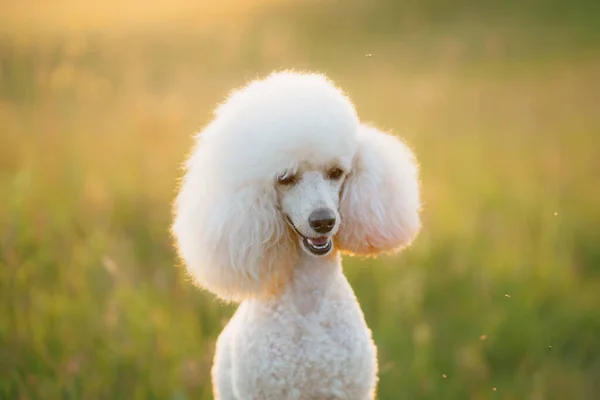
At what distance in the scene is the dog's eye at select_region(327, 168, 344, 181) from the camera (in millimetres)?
2074

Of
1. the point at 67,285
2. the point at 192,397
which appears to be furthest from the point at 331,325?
the point at 67,285

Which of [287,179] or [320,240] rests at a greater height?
[287,179]

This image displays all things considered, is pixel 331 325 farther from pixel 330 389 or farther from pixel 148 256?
pixel 148 256

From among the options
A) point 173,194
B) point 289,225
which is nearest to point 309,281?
point 289,225

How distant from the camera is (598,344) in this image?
3342 mm

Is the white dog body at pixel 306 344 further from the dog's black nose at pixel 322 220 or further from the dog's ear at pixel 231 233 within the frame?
the dog's black nose at pixel 322 220

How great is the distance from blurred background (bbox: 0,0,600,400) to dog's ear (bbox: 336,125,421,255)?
2.75ft

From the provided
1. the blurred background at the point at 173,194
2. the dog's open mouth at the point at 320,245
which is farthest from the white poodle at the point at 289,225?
the blurred background at the point at 173,194

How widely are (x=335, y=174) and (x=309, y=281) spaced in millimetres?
361

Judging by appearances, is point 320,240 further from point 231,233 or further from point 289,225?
point 231,233

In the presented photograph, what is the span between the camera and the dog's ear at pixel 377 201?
7.14 ft

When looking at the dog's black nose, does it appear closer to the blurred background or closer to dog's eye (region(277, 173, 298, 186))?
dog's eye (region(277, 173, 298, 186))

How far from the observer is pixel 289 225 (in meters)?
2.16

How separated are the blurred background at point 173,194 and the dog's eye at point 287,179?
3.24ft
